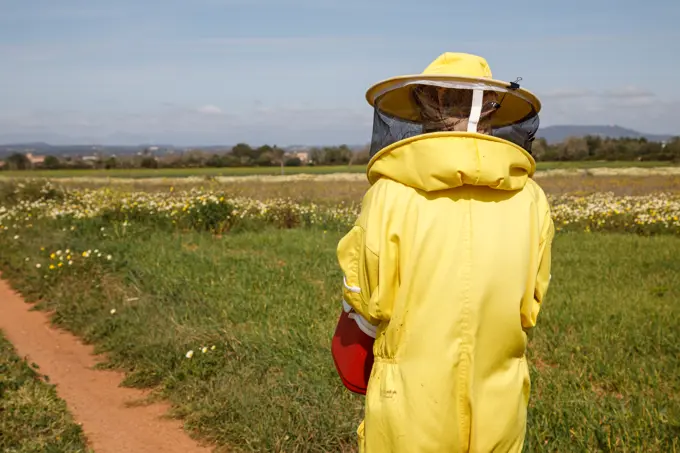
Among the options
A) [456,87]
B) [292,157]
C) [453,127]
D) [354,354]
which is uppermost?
[292,157]

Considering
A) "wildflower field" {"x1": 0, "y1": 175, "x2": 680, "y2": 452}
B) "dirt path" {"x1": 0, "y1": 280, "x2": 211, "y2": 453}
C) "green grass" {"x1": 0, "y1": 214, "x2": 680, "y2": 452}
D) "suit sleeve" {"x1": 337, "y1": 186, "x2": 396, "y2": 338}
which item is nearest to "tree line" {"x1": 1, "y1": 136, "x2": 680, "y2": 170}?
"wildflower field" {"x1": 0, "y1": 175, "x2": 680, "y2": 452}

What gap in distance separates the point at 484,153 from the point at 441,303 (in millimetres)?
406

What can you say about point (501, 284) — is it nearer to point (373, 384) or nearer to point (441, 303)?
point (441, 303)

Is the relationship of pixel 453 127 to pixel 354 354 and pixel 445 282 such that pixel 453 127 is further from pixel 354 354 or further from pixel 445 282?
pixel 354 354

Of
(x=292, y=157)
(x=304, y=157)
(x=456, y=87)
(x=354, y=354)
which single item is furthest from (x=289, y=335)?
(x=292, y=157)

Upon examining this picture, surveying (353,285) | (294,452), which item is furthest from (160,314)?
(353,285)

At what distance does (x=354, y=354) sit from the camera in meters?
2.01

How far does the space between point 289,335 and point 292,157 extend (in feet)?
192

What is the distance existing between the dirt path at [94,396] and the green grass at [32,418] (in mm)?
154

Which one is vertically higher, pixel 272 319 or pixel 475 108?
pixel 475 108

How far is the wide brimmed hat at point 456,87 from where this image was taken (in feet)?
5.90

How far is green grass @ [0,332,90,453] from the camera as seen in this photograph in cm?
400

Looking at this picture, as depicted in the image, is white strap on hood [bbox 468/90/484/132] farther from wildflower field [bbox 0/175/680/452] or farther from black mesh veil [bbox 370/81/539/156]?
wildflower field [bbox 0/175/680/452]

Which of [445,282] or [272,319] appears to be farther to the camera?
[272,319]
